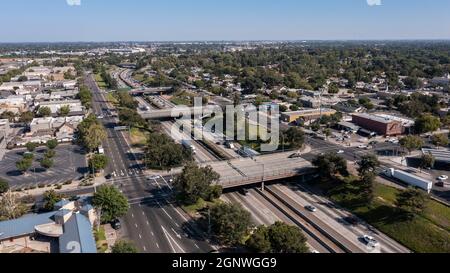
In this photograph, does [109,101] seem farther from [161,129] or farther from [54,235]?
[54,235]

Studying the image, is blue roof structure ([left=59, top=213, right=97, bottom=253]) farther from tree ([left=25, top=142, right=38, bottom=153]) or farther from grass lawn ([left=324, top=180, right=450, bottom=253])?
tree ([left=25, top=142, right=38, bottom=153])

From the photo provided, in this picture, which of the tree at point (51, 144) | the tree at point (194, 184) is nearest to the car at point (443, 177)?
the tree at point (194, 184)

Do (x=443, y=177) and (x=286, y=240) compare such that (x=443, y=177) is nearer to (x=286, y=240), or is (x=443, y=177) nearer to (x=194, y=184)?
(x=286, y=240)

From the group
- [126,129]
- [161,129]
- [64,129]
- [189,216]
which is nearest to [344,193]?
[189,216]

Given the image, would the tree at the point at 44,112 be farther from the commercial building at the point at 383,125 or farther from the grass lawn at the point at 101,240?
the commercial building at the point at 383,125
